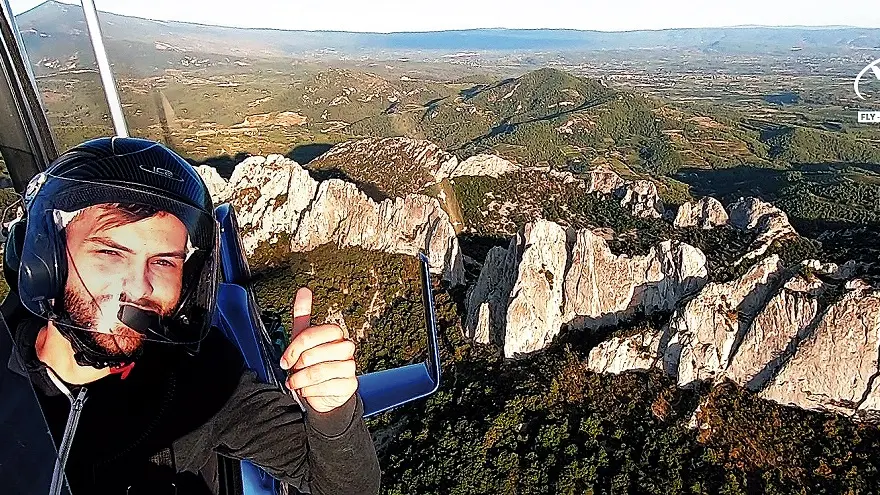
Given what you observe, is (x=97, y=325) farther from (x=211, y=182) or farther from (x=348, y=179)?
(x=348, y=179)

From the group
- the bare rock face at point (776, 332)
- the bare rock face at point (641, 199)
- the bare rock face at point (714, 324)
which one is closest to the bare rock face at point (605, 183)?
the bare rock face at point (641, 199)

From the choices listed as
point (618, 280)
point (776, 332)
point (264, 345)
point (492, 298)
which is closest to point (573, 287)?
point (618, 280)

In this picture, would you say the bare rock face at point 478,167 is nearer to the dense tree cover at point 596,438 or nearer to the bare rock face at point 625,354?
the dense tree cover at point 596,438

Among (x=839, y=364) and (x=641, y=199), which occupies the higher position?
(x=839, y=364)

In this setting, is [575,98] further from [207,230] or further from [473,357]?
[207,230]

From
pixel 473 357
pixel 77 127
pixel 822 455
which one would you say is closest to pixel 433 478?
pixel 473 357

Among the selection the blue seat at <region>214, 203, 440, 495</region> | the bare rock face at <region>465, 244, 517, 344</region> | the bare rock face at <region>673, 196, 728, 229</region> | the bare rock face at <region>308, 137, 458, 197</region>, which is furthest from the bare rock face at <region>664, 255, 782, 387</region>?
the blue seat at <region>214, 203, 440, 495</region>
